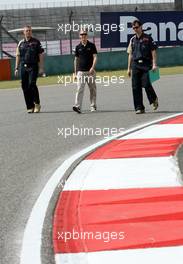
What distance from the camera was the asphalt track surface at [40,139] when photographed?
5.38 m

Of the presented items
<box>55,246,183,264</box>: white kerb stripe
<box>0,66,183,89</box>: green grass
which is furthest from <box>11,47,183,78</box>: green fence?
<box>55,246,183,264</box>: white kerb stripe

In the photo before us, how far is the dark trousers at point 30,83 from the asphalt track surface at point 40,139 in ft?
1.16

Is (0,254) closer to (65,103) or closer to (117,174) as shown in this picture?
(117,174)

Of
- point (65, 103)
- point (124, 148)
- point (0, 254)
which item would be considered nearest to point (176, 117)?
point (124, 148)

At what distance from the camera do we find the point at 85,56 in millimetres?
13172

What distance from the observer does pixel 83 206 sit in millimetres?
5781

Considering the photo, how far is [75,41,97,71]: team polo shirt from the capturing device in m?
13.2

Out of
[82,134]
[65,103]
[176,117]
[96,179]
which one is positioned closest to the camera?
[96,179]

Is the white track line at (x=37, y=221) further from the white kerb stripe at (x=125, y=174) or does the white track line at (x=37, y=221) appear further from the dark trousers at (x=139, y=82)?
the dark trousers at (x=139, y=82)

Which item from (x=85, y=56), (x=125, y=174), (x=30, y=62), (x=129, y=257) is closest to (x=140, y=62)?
(x=85, y=56)

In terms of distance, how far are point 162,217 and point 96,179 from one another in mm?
1673

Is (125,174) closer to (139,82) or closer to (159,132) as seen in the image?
(159,132)

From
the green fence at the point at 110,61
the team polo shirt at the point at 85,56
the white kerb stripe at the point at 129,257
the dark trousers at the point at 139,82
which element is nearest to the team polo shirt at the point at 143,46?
the dark trousers at the point at 139,82

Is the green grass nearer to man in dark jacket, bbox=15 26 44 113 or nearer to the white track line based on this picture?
man in dark jacket, bbox=15 26 44 113
